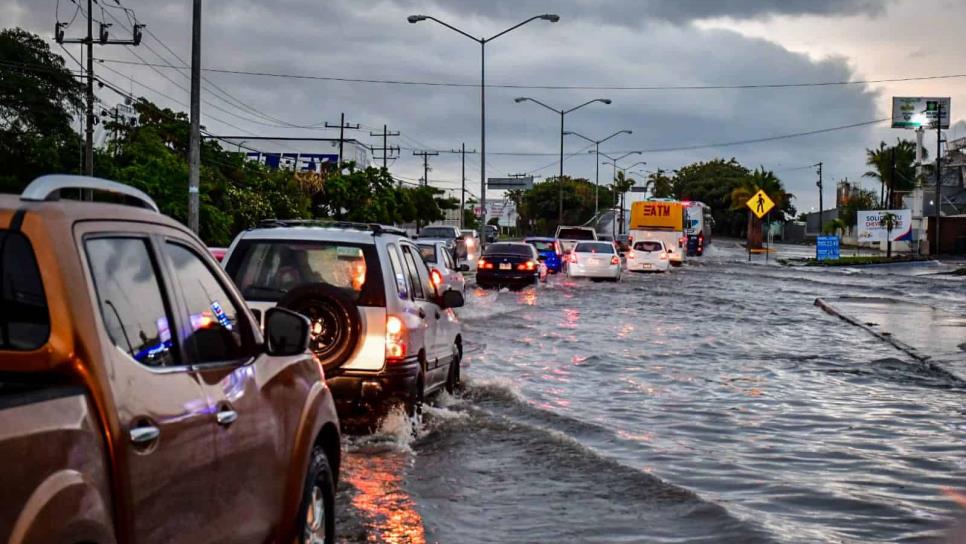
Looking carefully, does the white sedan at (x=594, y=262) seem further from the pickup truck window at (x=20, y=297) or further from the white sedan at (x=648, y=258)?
the pickup truck window at (x=20, y=297)

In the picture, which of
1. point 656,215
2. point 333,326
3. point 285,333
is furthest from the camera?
point 656,215

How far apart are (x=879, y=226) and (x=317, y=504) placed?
3286 inches

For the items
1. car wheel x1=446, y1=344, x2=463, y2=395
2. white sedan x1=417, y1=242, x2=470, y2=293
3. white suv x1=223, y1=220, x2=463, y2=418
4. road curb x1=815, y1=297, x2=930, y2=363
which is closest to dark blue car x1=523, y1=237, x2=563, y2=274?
road curb x1=815, y1=297, x2=930, y2=363

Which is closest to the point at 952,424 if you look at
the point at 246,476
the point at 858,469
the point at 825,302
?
the point at 858,469

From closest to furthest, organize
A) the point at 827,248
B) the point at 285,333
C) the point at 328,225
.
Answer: the point at 285,333 → the point at 328,225 → the point at 827,248

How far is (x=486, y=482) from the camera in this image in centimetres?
937

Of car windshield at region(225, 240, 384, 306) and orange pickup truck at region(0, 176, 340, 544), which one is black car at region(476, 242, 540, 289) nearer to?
car windshield at region(225, 240, 384, 306)

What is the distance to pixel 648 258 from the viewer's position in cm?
5259

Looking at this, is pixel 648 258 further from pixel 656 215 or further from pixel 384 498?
pixel 384 498

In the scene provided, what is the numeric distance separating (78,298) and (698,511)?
5.67m

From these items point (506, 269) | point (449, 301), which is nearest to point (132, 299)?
point (449, 301)

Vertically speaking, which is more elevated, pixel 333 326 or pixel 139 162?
pixel 139 162

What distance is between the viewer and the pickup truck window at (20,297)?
3.62 m

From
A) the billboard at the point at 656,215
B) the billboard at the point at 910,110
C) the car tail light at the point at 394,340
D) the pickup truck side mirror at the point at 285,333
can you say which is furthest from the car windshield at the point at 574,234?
the billboard at the point at 910,110
